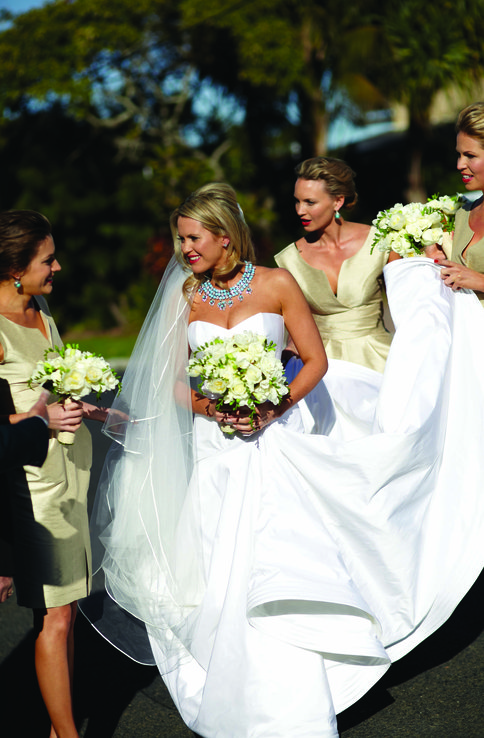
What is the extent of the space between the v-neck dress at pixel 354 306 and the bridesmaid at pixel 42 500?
81.8 inches

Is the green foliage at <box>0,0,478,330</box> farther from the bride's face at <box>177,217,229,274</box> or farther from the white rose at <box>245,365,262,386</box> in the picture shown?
the white rose at <box>245,365,262,386</box>

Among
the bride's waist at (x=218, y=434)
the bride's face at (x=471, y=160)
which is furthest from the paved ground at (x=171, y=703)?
the bride's face at (x=471, y=160)

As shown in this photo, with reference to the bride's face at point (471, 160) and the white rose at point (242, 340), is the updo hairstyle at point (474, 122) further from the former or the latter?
the white rose at point (242, 340)

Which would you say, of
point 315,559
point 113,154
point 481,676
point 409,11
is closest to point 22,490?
point 315,559

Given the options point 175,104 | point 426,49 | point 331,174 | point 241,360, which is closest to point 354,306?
point 331,174

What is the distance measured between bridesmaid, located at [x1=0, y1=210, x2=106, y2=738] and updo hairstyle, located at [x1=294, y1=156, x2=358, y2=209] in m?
2.05

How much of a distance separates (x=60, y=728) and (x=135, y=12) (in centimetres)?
1882

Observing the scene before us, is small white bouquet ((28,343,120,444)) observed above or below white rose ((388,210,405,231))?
below

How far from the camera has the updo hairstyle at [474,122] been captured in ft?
13.5

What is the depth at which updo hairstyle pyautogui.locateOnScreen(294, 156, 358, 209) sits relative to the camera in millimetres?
4980

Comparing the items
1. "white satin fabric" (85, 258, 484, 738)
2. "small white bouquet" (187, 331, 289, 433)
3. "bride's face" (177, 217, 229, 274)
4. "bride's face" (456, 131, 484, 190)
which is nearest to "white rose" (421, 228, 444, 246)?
"bride's face" (456, 131, 484, 190)

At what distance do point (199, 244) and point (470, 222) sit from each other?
5.32ft

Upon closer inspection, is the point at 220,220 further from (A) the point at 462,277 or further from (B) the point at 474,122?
(B) the point at 474,122

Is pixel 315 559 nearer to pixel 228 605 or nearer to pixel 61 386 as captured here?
pixel 228 605
